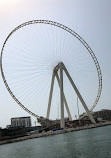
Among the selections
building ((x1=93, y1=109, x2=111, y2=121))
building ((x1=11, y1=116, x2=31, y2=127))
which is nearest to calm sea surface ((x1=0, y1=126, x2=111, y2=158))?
building ((x1=11, y1=116, x2=31, y2=127))

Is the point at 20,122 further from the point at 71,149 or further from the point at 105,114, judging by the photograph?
the point at 71,149

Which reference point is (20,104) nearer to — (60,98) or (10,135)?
(60,98)

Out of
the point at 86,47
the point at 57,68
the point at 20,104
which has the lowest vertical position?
the point at 20,104

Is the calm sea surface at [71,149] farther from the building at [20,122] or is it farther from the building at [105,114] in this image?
the building at [105,114]

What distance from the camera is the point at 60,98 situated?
2498 inches

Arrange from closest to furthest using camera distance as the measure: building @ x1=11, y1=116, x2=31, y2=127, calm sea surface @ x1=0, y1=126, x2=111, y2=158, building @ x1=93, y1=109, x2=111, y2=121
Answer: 1. calm sea surface @ x1=0, y1=126, x2=111, y2=158
2. building @ x1=11, y1=116, x2=31, y2=127
3. building @ x1=93, y1=109, x2=111, y2=121

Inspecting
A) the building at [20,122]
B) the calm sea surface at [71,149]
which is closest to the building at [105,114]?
the building at [20,122]

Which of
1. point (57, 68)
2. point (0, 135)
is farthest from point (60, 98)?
point (0, 135)

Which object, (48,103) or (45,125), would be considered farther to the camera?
(45,125)

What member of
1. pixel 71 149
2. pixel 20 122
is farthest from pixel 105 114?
pixel 71 149

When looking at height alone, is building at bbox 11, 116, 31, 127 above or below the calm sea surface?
above

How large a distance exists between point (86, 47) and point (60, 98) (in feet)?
68.7

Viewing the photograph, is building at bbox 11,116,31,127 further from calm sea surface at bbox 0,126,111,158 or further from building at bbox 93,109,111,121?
calm sea surface at bbox 0,126,111,158

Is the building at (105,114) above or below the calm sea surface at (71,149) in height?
above
